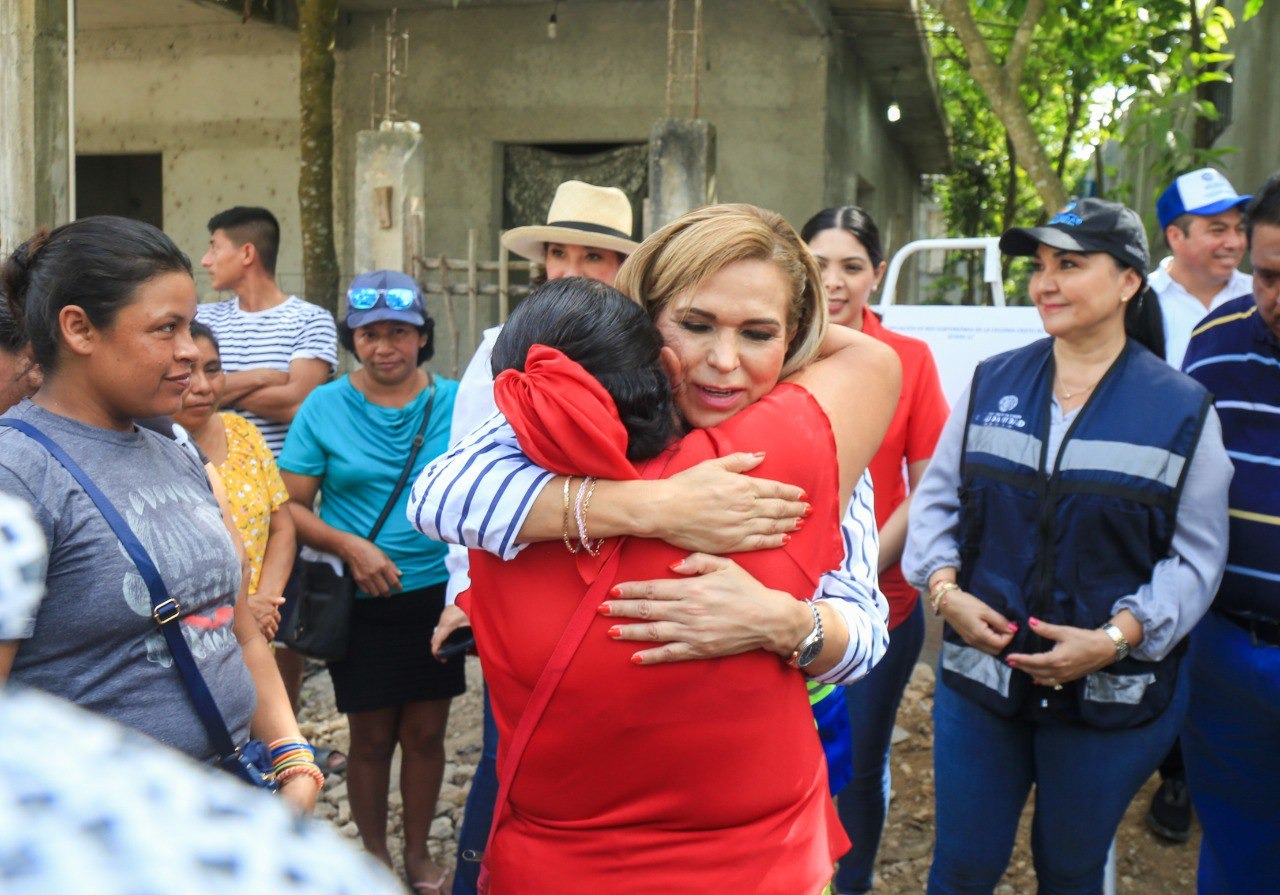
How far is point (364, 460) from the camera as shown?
3.75 m

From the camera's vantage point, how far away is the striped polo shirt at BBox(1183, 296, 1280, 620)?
2.74 metres

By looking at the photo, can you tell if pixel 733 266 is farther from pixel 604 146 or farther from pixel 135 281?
pixel 604 146

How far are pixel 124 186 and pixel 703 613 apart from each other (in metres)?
13.6

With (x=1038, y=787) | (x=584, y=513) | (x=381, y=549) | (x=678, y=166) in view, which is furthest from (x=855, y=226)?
(x=678, y=166)

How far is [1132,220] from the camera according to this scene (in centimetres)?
282

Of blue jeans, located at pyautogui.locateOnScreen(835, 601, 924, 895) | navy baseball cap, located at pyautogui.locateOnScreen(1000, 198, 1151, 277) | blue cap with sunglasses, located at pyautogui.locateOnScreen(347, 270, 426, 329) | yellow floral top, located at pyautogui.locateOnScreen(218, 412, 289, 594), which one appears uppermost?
navy baseball cap, located at pyautogui.locateOnScreen(1000, 198, 1151, 277)

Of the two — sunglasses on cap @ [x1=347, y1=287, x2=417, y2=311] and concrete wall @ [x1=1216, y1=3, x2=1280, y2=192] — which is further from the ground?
concrete wall @ [x1=1216, y1=3, x2=1280, y2=192]

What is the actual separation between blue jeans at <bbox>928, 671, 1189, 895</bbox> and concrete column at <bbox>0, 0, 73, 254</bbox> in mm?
4284

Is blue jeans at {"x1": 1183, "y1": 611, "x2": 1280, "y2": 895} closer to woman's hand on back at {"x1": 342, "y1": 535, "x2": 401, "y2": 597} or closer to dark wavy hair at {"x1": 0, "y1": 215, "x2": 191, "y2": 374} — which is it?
woman's hand on back at {"x1": 342, "y1": 535, "x2": 401, "y2": 597}

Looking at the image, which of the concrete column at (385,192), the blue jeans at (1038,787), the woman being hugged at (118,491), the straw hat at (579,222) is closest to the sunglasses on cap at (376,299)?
the straw hat at (579,222)

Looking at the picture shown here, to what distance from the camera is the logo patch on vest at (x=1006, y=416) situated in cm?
278

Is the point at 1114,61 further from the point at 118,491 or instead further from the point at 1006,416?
the point at 118,491

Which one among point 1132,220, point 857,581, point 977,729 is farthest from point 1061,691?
point 1132,220

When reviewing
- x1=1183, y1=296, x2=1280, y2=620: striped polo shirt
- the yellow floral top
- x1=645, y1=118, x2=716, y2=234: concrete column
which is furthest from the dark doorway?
x1=1183, y1=296, x2=1280, y2=620: striped polo shirt
